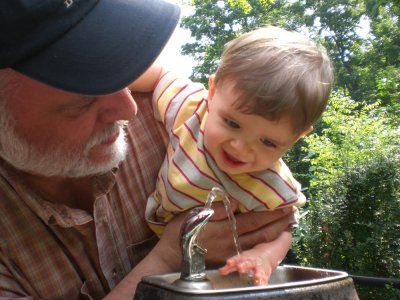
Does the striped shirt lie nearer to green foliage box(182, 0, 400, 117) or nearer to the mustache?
the mustache

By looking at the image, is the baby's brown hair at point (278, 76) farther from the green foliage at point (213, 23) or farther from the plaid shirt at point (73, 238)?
the green foliage at point (213, 23)

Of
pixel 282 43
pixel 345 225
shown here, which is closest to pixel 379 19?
pixel 345 225

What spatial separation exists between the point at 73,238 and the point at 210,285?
1.58ft

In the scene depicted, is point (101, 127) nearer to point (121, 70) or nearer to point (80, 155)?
point (80, 155)

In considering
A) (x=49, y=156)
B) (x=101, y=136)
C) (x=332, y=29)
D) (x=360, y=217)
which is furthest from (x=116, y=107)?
(x=332, y=29)

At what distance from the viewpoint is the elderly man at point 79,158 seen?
3.75 feet

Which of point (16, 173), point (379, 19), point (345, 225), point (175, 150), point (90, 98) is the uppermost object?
point (379, 19)

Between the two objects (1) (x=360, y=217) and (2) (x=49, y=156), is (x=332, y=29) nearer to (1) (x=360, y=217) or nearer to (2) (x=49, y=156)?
(1) (x=360, y=217)

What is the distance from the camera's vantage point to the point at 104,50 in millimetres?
1176

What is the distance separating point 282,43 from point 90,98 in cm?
59

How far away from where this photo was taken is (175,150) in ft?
5.13

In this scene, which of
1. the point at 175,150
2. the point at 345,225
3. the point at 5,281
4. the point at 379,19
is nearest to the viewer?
the point at 5,281

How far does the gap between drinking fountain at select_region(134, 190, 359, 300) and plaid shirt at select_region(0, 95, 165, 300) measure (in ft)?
1.04

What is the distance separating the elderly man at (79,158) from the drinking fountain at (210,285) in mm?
275
